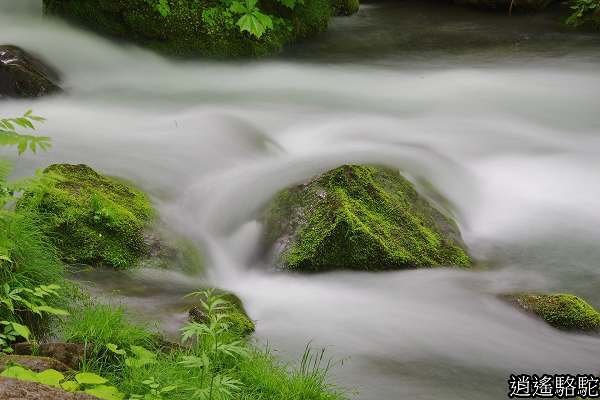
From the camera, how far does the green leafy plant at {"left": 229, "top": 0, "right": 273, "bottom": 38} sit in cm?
957

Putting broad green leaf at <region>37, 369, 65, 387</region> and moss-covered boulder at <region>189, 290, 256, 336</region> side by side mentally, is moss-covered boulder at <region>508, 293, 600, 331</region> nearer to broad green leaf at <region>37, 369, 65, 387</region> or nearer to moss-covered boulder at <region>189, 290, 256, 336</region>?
moss-covered boulder at <region>189, 290, 256, 336</region>

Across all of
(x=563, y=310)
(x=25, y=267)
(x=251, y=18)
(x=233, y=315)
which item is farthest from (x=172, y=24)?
(x=563, y=310)

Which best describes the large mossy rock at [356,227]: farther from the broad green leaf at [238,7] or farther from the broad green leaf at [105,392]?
the broad green leaf at [238,7]

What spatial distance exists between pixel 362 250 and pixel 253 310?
2.94 ft

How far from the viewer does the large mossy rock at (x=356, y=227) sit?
492 cm

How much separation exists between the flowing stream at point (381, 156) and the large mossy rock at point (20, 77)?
0.57ft

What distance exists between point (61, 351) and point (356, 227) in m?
2.28

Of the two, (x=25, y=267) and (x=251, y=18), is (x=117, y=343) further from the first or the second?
(x=251, y=18)

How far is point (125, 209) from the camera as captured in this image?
4.92 meters

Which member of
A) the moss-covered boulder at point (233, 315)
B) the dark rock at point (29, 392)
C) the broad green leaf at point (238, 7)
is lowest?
the moss-covered boulder at point (233, 315)

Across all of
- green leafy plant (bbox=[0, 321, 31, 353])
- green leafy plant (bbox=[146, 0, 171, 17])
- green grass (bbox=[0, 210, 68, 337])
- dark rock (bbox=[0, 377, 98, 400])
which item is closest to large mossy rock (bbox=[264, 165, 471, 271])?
green grass (bbox=[0, 210, 68, 337])

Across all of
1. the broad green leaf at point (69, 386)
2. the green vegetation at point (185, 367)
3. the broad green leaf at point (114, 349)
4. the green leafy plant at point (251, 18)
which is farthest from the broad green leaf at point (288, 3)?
the broad green leaf at point (69, 386)

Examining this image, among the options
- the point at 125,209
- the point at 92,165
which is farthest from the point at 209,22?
the point at 125,209

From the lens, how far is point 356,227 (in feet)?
16.0
